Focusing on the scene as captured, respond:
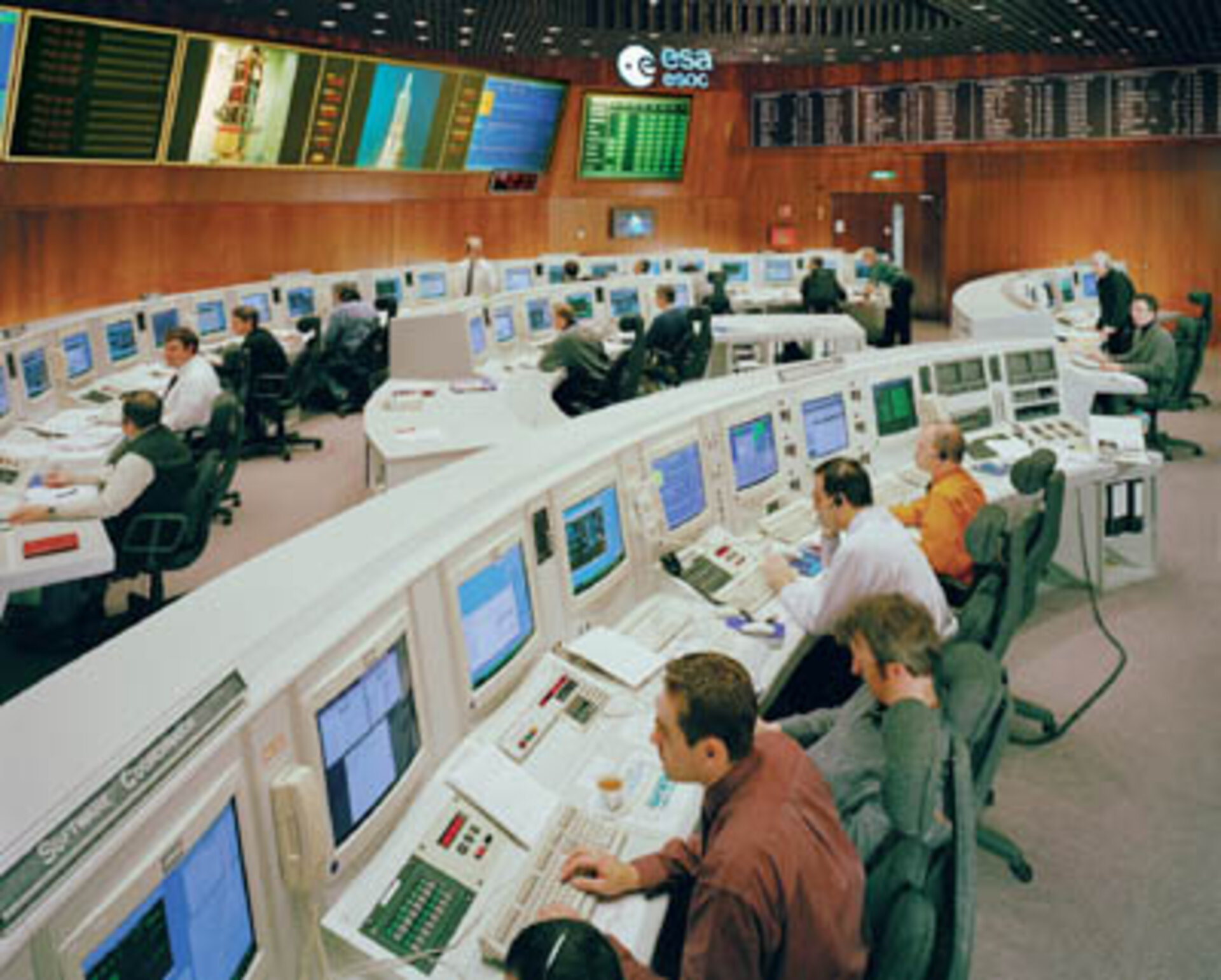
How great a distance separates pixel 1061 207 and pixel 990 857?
11318 millimetres

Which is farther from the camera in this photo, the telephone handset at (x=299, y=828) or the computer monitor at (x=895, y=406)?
the computer monitor at (x=895, y=406)

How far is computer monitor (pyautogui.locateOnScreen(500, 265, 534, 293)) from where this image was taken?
454 inches

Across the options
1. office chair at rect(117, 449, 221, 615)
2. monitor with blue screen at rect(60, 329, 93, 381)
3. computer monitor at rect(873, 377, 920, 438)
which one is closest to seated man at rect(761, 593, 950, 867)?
computer monitor at rect(873, 377, 920, 438)

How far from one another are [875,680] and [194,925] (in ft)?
4.93

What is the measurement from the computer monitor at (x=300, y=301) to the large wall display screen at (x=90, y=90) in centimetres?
155

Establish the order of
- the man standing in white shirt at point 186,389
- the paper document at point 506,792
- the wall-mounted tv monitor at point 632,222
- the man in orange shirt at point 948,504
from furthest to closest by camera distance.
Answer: the wall-mounted tv monitor at point 632,222
the man standing in white shirt at point 186,389
the man in orange shirt at point 948,504
the paper document at point 506,792

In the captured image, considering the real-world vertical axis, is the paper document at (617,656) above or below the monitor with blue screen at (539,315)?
below

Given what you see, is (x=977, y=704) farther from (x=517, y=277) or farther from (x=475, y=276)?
(x=517, y=277)

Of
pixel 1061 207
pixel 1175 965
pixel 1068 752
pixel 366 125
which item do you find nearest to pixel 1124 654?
pixel 1068 752

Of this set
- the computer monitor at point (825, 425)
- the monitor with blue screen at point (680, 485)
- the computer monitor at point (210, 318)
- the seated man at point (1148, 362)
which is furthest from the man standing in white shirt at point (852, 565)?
the computer monitor at point (210, 318)

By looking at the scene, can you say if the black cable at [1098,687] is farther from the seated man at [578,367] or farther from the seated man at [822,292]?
the seated man at [822,292]

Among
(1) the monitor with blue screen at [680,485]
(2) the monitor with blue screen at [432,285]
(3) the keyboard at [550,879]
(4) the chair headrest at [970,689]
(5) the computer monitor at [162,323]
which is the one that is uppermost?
(2) the monitor with blue screen at [432,285]

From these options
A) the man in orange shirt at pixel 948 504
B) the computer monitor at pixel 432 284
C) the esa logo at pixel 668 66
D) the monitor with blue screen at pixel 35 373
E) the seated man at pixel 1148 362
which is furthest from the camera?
the esa logo at pixel 668 66

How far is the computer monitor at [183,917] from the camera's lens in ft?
4.06
